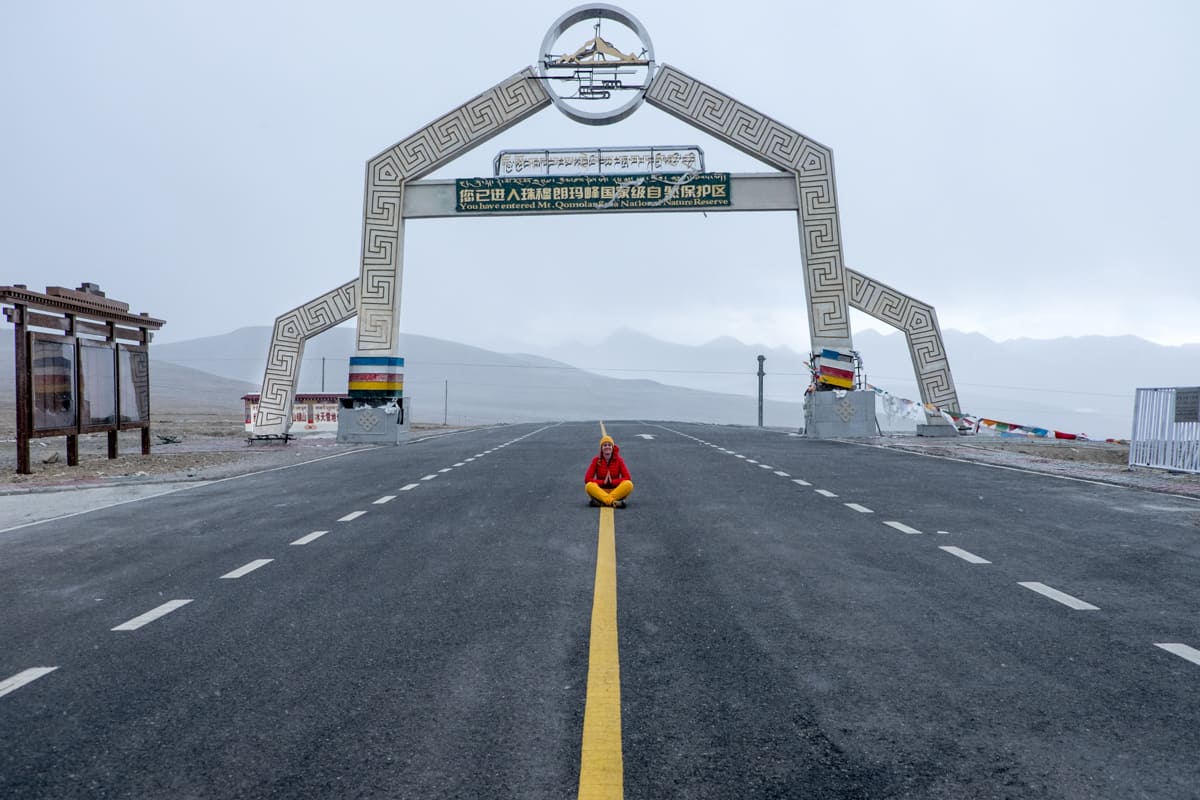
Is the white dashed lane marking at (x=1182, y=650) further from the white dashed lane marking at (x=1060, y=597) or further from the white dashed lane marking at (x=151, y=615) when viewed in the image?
Result: the white dashed lane marking at (x=151, y=615)

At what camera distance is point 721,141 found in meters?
34.6

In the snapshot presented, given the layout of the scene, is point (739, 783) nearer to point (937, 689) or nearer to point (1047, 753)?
point (1047, 753)

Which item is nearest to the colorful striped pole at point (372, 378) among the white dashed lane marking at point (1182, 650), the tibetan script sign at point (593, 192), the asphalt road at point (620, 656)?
the tibetan script sign at point (593, 192)

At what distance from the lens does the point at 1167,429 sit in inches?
758

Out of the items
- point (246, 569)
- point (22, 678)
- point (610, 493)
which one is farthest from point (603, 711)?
point (610, 493)

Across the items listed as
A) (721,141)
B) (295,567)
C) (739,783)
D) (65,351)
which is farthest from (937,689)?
(721,141)

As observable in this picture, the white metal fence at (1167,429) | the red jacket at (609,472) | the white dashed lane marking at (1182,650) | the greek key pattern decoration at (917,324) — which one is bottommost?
the white dashed lane marking at (1182,650)

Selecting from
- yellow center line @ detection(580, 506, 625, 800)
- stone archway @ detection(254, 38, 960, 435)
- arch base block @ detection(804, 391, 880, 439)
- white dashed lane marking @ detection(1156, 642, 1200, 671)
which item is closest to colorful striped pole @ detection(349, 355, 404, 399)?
stone archway @ detection(254, 38, 960, 435)

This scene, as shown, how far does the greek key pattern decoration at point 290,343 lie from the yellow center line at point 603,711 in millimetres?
29982

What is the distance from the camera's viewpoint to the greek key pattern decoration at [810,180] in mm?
34156

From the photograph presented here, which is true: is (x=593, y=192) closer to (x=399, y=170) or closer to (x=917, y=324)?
(x=399, y=170)

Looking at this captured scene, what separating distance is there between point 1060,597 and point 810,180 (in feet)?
94.9

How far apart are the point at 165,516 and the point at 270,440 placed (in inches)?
927

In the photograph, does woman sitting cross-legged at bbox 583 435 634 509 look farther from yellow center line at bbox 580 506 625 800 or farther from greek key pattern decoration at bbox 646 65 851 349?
greek key pattern decoration at bbox 646 65 851 349
